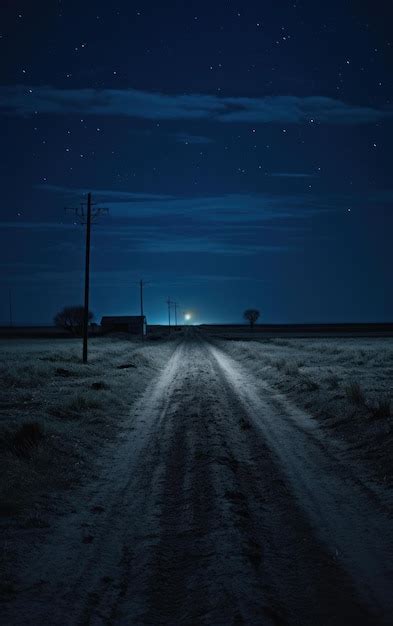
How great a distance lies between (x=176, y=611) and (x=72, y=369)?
24095mm

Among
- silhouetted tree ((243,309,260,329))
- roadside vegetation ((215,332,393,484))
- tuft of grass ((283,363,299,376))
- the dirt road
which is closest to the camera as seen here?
the dirt road

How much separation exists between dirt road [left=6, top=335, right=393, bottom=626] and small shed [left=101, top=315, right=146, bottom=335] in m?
111

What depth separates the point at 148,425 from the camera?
46.5 feet

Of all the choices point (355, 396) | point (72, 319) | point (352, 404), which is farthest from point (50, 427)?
point (72, 319)

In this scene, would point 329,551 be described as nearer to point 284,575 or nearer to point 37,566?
point 284,575

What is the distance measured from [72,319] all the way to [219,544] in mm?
112153

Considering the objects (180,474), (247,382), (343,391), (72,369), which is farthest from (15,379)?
(180,474)

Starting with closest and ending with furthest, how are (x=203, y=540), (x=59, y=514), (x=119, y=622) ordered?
(x=119, y=622), (x=203, y=540), (x=59, y=514)

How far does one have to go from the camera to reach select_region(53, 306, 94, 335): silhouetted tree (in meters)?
114

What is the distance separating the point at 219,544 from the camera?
6395 millimetres

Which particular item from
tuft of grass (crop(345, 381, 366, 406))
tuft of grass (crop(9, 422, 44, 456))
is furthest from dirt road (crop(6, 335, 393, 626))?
tuft of grass (crop(345, 381, 366, 406))

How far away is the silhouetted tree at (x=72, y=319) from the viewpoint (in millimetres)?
113625

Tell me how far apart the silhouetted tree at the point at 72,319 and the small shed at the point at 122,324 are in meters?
7.51

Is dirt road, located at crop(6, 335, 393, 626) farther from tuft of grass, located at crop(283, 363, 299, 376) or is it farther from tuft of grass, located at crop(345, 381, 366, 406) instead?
tuft of grass, located at crop(283, 363, 299, 376)
